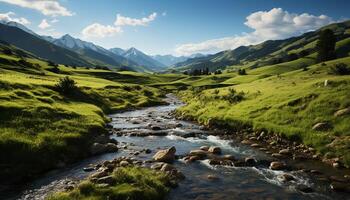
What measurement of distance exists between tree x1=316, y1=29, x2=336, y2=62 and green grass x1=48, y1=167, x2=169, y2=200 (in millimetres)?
131930

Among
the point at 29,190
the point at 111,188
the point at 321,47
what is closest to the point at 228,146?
the point at 111,188

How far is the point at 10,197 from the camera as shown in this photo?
23062 millimetres

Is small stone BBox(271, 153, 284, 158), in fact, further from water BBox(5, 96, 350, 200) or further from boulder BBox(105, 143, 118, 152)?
boulder BBox(105, 143, 118, 152)

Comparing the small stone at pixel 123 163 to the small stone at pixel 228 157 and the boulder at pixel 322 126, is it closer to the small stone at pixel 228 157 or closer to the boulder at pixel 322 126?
the small stone at pixel 228 157

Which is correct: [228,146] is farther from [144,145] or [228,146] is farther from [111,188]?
[111,188]

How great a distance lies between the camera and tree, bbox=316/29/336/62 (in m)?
133

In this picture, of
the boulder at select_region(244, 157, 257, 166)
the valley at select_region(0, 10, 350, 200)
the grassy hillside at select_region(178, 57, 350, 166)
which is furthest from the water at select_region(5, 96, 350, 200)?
the grassy hillside at select_region(178, 57, 350, 166)

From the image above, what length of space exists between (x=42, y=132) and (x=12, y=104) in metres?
9.81

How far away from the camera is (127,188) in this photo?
22078 mm

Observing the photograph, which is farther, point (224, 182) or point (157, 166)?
point (157, 166)

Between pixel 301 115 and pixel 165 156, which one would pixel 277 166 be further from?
pixel 301 115

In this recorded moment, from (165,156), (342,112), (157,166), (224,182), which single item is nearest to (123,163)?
(157,166)

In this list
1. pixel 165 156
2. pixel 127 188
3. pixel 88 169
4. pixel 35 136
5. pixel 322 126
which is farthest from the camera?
pixel 322 126

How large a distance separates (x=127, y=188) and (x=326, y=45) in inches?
5384
